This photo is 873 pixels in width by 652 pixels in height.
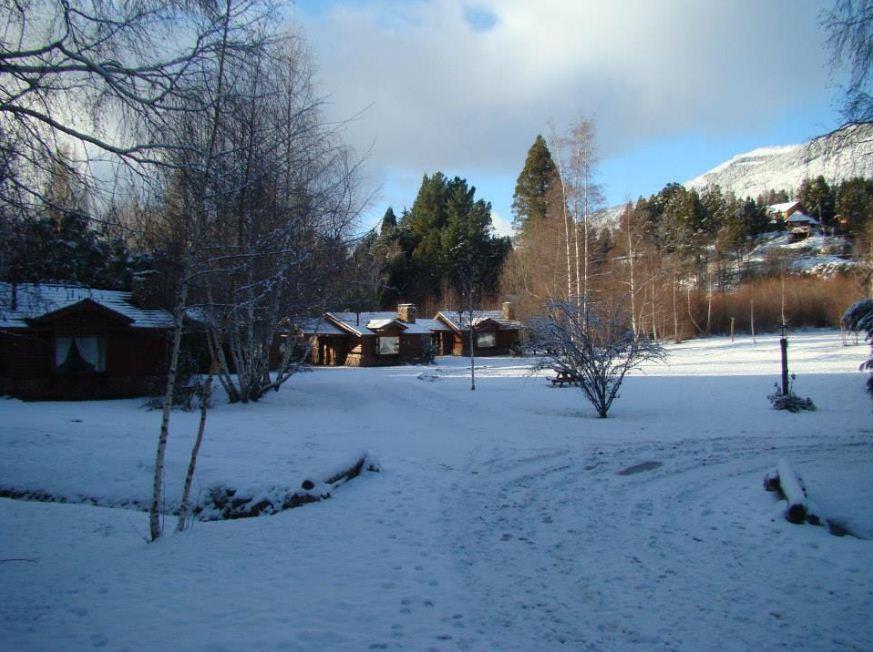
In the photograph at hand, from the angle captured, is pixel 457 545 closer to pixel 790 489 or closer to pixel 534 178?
pixel 790 489

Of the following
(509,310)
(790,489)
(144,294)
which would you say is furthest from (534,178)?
(790,489)

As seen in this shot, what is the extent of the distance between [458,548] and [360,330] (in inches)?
1350

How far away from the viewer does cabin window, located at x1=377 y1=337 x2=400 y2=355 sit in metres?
40.6

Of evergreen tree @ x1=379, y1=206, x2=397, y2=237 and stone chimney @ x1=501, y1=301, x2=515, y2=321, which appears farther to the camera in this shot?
evergreen tree @ x1=379, y1=206, x2=397, y2=237

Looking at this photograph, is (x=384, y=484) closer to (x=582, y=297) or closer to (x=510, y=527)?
(x=510, y=527)

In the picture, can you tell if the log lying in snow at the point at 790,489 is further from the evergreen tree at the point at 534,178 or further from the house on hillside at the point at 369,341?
the evergreen tree at the point at 534,178

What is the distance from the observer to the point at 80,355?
71.5 feet

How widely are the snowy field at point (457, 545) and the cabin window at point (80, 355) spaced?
9.02 m

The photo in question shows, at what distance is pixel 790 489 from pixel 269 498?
6.18 m

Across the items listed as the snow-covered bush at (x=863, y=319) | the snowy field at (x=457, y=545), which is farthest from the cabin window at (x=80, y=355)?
the snow-covered bush at (x=863, y=319)

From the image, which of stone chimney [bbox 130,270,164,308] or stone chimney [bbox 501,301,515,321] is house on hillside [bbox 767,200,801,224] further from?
stone chimney [bbox 130,270,164,308]

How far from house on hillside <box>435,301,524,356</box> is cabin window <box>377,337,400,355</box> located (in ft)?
25.3

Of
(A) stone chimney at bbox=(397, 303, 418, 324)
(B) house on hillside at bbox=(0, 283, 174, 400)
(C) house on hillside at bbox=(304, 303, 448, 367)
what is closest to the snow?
(A) stone chimney at bbox=(397, 303, 418, 324)

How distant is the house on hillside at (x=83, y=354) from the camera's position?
826 inches
